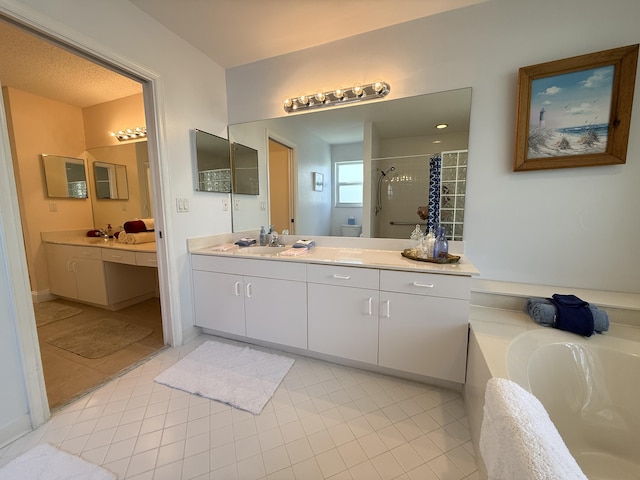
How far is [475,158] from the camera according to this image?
1772 millimetres

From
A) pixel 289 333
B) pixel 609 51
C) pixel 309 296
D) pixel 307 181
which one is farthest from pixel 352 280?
pixel 609 51

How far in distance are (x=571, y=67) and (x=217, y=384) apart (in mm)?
2933

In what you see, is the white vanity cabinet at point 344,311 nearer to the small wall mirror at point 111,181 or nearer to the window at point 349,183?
the window at point 349,183

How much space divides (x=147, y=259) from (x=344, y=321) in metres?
2.00

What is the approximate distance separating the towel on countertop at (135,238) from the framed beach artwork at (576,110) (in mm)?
3391

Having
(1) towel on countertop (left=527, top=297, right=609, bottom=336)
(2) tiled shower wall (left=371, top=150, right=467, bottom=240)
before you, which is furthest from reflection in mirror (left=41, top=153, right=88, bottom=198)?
(1) towel on countertop (left=527, top=297, right=609, bottom=336)

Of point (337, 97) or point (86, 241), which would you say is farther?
point (86, 241)

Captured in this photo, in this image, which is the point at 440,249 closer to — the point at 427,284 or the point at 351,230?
the point at 427,284

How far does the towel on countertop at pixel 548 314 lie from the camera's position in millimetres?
1304

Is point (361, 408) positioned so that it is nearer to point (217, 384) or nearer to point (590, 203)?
point (217, 384)

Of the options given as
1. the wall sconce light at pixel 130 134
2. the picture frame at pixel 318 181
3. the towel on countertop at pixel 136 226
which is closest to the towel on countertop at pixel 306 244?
the picture frame at pixel 318 181

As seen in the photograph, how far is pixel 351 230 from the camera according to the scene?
2.21 m

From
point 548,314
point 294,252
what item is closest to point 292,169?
point 294,252

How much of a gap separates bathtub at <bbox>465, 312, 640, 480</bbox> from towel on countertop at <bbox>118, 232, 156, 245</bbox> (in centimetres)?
311
